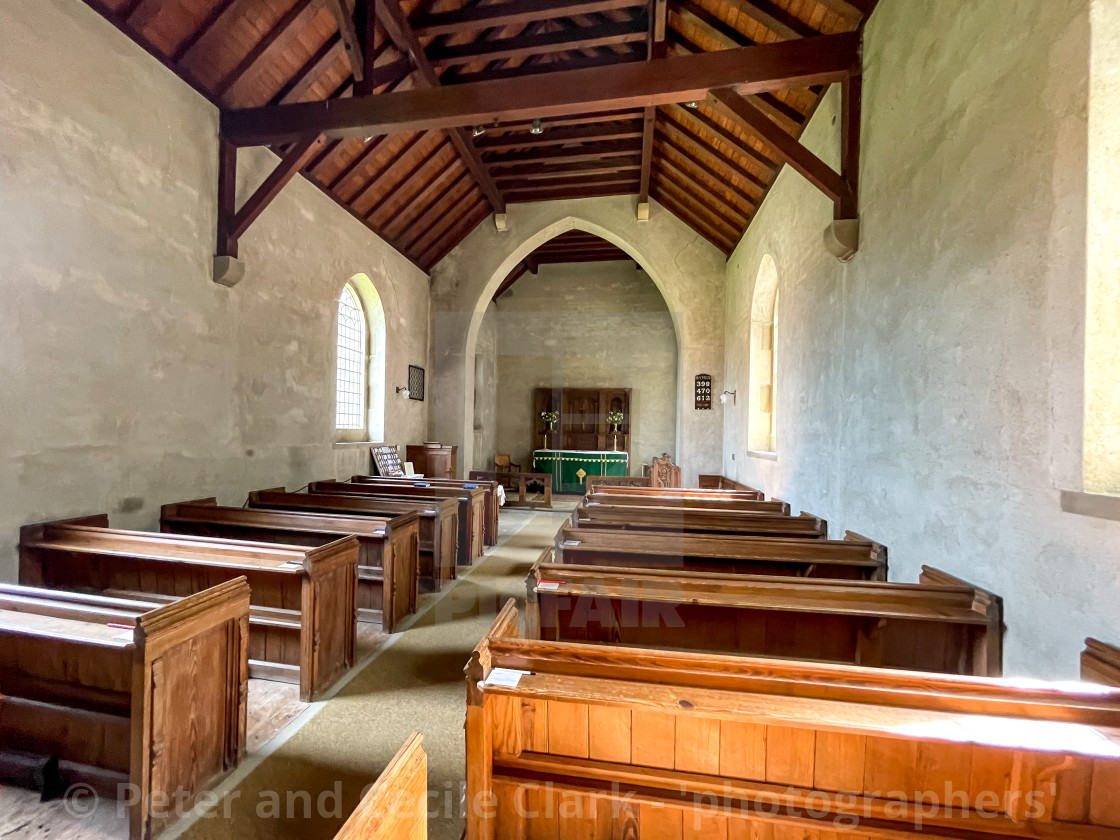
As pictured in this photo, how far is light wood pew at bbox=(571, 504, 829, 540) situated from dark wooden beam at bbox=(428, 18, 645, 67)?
4.29 metres

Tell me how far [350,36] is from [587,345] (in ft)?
25.2

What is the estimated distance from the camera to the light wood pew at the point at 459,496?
488 cm

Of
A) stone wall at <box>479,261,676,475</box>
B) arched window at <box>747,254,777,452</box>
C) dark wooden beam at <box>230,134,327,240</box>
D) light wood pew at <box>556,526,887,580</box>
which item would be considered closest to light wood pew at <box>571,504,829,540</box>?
light wood pew at <box>556,526,887,580</box>

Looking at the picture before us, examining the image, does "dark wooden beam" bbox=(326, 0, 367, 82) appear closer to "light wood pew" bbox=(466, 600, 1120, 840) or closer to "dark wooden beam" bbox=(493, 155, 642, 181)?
"dark wooden beam" bbox=(493, 155, 642, 181)

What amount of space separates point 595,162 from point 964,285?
19.3 ft

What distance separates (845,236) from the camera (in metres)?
3.14

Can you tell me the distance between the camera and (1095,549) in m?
1.47

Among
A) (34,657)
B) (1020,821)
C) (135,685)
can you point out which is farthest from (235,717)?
(1020,821)

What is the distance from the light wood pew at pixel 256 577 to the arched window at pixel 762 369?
15.7 ft

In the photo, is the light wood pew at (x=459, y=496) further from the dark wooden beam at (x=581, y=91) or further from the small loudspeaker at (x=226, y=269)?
the dark wooden beam at (x=581, y=91)

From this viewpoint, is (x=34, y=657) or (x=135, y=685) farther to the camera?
(x=34, y=657)

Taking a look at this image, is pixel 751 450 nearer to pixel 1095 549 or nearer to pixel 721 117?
pixel 721 117

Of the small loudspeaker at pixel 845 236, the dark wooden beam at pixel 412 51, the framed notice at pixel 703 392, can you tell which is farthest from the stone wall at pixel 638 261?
the small loudspeaker at pixel 845 236

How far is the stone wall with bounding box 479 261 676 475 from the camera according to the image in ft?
35.4
